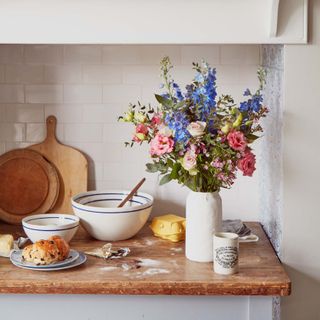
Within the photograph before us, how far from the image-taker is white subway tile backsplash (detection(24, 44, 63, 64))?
104 inches

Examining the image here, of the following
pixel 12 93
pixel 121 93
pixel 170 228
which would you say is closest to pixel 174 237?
pixel 170 228

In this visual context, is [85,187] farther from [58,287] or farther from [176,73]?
[58,287]

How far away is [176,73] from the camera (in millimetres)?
2627

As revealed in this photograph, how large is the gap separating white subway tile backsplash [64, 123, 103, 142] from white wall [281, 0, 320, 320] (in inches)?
30.8

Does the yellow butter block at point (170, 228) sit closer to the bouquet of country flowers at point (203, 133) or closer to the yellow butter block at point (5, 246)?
the bouquet of country flowers at point (203, 133)

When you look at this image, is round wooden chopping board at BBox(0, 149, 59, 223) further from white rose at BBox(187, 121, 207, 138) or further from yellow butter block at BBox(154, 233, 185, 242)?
white rose at BBox(187, 121, 207, 138)

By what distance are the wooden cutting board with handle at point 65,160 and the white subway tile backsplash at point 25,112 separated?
46 millimetres

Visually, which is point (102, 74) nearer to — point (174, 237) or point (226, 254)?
point (174, 237)

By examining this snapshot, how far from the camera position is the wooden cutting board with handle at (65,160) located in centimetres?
266

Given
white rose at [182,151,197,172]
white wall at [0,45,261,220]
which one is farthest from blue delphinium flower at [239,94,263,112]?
white wall at [0,45,261,220]

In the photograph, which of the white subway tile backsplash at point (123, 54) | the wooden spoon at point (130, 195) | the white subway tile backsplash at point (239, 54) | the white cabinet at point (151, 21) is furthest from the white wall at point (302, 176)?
the white subway tile backsplash at point (123, 54)

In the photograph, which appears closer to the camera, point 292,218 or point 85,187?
point 292,218

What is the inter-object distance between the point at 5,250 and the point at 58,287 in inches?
12.2

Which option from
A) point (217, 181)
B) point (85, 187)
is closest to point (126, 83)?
point (85, 187)
